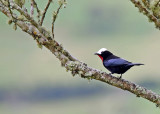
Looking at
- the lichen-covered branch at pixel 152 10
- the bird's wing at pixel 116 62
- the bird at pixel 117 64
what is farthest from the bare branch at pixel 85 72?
the bird's wing at pixel 116 62

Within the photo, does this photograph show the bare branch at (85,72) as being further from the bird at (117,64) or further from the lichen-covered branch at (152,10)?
the bird at (117,64)

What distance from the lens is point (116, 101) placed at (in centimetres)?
3031

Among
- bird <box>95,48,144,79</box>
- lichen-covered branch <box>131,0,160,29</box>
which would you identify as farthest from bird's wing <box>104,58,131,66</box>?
lichen-covered branch <box>131,0,160,29</box>

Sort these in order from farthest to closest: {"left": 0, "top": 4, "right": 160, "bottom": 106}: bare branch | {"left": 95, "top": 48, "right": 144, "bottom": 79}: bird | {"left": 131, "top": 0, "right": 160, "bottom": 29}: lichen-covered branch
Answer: {"left": 95, "top": 48, "right": 144, "bottom": 79}: bird, {"left": 0, "top": 4, "right": 160, "bottom": 106}: bare branch, {"left": 131, "top": 0, "right": 160, "bottom": 29}: lichen-covered branch

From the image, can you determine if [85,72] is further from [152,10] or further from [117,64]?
[117,64]

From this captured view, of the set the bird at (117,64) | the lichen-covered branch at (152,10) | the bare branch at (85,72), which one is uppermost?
the bird at (117,64)

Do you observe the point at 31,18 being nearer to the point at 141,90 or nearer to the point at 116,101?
the point at 141,90

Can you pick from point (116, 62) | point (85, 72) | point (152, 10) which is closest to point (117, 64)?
point (116, 62)

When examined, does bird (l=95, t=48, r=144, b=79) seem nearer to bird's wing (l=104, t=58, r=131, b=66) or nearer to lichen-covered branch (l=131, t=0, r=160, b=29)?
bird's wing (l=104, t=58, r=131, b=66)

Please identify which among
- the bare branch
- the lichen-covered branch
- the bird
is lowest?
the bare branch

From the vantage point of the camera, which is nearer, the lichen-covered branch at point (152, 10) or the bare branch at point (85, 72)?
the lichen-covered branch at point (152, 10)

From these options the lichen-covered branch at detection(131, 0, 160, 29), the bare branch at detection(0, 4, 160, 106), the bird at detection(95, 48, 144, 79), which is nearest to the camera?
the lichen-covered branch at detection(131, 0, 160, 29)

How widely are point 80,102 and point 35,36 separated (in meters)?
26.8

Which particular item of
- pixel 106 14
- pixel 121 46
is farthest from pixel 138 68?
pixel 106 14
